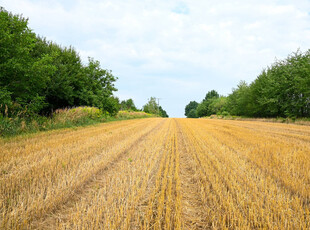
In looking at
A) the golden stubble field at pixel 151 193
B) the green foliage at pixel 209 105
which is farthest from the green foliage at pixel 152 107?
the golden stubble field at pixel 151 193

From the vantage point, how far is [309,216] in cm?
158

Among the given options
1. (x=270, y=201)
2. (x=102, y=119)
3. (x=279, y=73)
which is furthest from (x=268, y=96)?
(x=270, y=201)

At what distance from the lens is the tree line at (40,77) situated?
770 cm

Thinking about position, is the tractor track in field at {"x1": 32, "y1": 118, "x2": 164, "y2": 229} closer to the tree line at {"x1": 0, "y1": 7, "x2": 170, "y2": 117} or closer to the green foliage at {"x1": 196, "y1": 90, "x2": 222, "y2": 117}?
the tree line at {"x1": 0, "y1": 7, "x2": 170, "y2": 117}

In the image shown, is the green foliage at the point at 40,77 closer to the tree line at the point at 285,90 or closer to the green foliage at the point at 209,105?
the tree line at the point at 285,90

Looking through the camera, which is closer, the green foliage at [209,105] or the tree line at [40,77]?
the tree line at [40,77]

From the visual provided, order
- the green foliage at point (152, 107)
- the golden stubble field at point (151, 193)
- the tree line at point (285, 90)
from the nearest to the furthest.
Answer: the golden stubble field at point (151, 193) < the tree line at point (285, 90) < the green foliage at point (152, 107)

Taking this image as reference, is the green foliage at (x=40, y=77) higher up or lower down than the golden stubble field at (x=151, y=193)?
higher up

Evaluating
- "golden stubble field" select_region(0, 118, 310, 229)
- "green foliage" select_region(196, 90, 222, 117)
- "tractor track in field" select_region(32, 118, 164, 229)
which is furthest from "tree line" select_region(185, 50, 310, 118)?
"green foliage" select_region(196, 90, 222, 117)

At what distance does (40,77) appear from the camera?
867 centimetres

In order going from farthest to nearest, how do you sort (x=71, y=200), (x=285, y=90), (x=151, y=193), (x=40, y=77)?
(x=285, y=90), (x=40, y=77), (x=151, y=193), (x=71, y=200)

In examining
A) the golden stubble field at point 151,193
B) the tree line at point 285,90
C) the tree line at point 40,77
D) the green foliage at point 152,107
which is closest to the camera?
the golden stubble field at point 151,193

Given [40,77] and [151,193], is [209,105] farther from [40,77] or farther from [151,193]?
[151,193]

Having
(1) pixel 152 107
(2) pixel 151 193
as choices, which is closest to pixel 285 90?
(2) pixel 151 193
